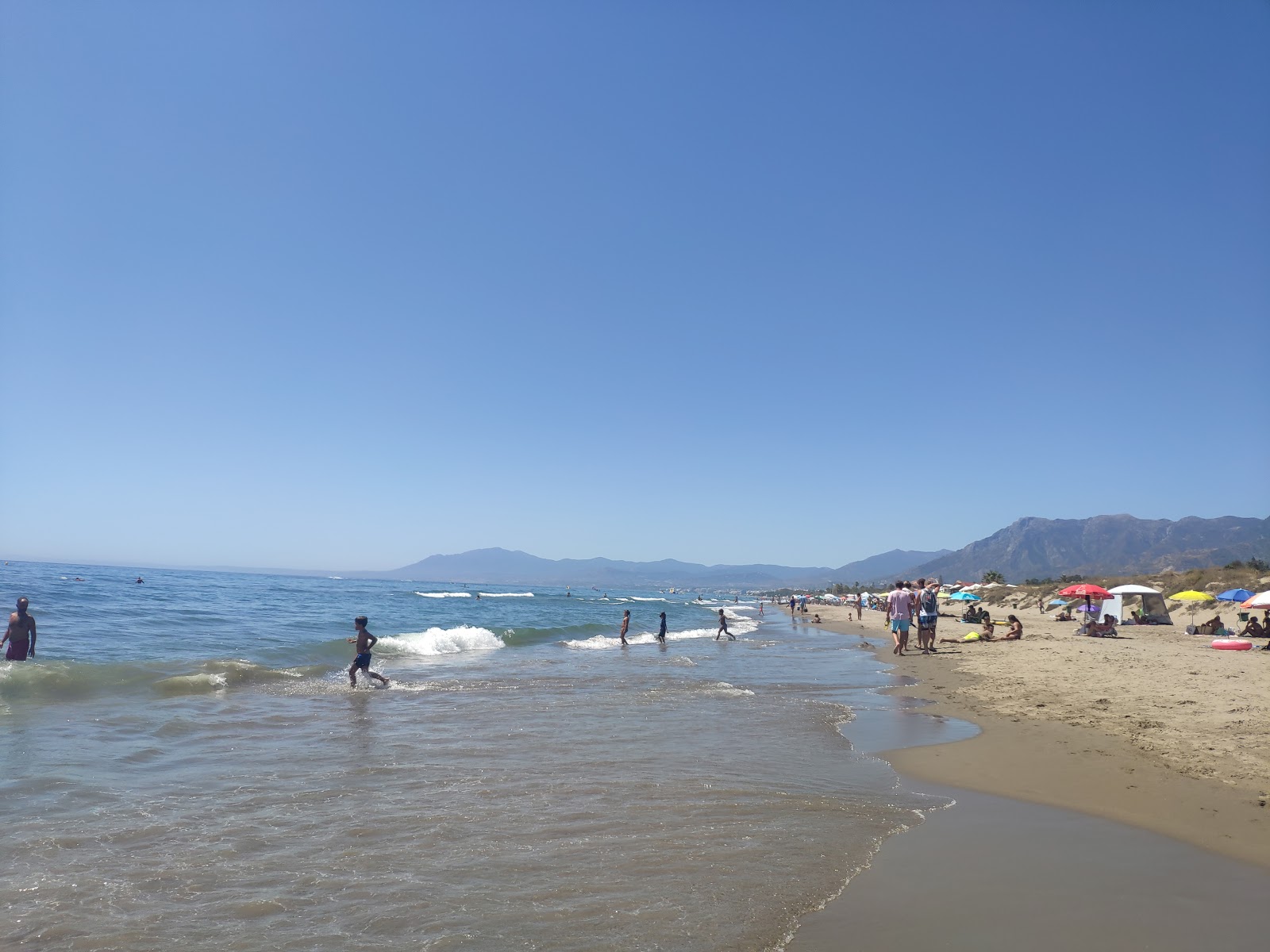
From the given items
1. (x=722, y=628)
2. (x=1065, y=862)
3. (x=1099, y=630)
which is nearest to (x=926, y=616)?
(x=1099, y=630)

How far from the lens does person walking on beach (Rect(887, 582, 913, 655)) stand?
22.9 metres

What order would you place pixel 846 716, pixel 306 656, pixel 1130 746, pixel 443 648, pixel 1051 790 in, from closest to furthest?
pixel 1051 790 → pixel 1130 746 → pixel 846 716 → pixel 306 656 → pixel 443 648

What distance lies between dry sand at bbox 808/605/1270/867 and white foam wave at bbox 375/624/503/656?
16.6m

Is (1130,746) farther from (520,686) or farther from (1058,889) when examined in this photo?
(520,686)

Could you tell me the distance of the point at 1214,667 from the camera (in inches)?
585

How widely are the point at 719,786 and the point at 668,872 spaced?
2.40 metres

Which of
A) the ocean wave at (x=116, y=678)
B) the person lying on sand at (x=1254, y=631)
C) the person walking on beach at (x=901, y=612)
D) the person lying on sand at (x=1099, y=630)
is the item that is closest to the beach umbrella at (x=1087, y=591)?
the person lying on sand at (x=1099, y=630)

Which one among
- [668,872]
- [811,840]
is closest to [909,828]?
[811,840]

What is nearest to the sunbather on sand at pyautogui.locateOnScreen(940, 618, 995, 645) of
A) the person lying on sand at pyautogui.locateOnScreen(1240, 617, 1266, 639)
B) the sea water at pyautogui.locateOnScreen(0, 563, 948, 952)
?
the person lying on sand at pyautogui.locateOnScreen(1240, 617, 1266, 639)

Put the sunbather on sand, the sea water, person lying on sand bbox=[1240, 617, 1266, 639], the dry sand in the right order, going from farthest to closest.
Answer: the sunbather on sand → person lying on sand bbox=[1240, 617, 1266, 639] → the dry sand → the sea water

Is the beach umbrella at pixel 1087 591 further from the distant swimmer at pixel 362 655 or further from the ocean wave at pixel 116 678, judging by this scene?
the ocean wave at pixel 116 678

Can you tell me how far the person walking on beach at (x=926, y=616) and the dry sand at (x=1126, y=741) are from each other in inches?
182

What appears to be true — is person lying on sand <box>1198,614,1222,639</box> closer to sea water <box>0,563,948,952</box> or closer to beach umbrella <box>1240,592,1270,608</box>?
beach umbrella <box>1240,592,1270,608</box>

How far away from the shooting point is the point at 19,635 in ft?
47.9
